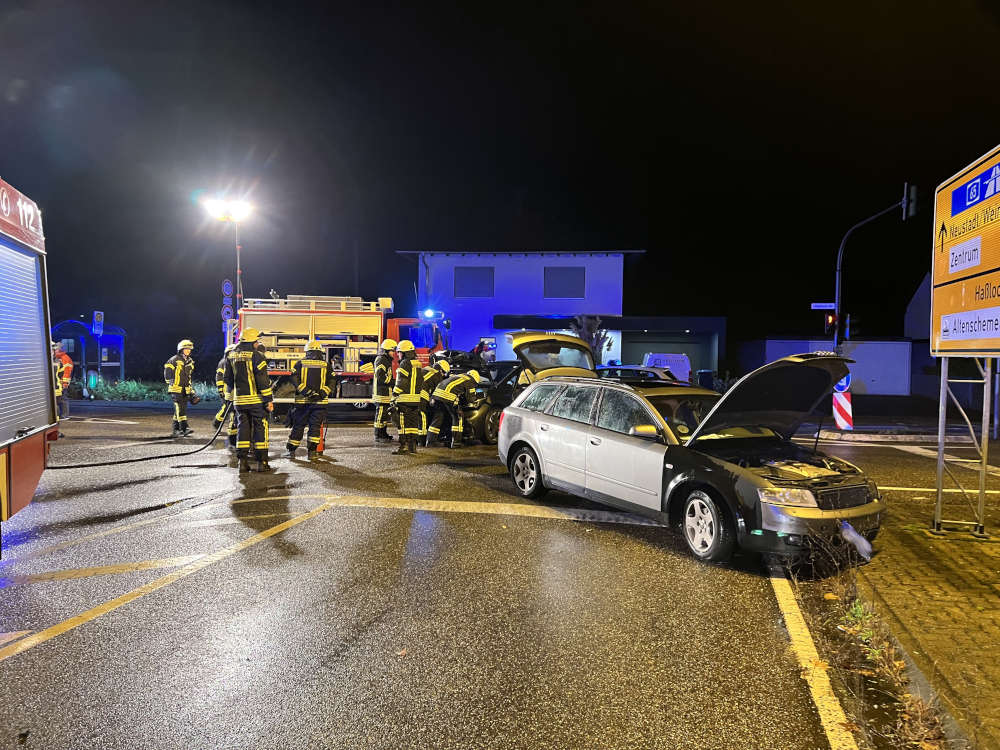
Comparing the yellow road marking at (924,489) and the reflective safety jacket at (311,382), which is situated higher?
the reflective safety jacket at (311,382)

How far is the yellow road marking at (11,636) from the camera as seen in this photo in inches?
156

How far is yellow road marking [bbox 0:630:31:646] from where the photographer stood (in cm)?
397

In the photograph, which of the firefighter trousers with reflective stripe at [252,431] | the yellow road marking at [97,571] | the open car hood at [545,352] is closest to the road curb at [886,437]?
the open car hood at [545,352]

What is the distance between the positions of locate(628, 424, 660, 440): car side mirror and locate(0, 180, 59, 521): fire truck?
479cm

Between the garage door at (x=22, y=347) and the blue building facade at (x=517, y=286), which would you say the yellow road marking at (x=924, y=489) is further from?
the blue building facade at (x=517, y=286)

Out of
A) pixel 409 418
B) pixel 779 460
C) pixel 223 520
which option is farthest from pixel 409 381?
pixel 779 460

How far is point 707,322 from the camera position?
3045 centimetres

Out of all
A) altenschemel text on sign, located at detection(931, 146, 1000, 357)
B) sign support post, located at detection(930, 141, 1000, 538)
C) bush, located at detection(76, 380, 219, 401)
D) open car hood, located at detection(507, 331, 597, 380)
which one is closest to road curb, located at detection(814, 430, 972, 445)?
open car hood, located at detection(507, 331, 597, 380)

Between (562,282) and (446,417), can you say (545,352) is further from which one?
(562,282)

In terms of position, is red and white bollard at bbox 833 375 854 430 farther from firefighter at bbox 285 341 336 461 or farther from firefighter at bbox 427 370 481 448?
firefighter at bbox 285 341 336 461

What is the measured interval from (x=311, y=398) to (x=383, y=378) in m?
1.80

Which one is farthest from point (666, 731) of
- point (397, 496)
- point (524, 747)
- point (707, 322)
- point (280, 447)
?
point (707, 322)

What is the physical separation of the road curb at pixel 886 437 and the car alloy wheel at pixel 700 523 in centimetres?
1028

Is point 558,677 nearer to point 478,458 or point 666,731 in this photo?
point 666,731
